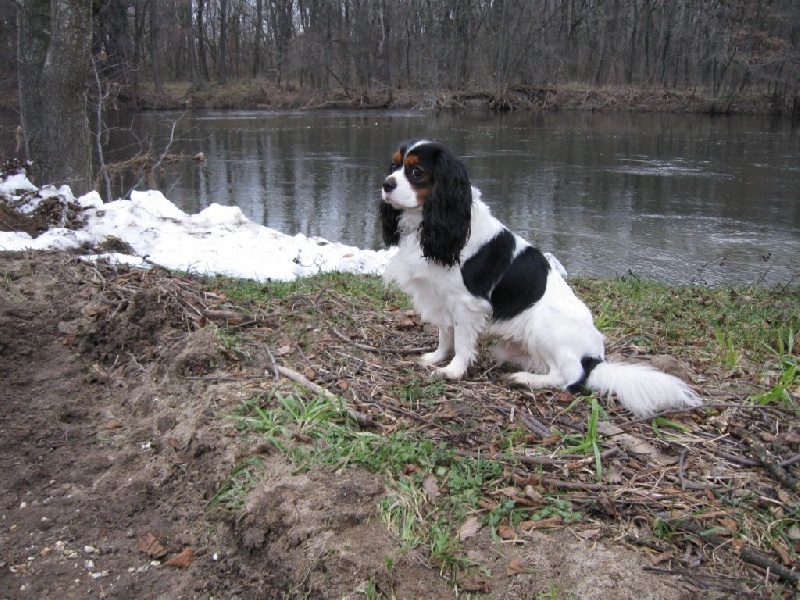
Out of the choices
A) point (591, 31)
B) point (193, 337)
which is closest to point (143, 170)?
point (193, 337)

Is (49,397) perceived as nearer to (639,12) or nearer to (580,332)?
(580,332)

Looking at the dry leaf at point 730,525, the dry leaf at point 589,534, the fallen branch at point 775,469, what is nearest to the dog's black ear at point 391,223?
the dry leaf at point 589,534

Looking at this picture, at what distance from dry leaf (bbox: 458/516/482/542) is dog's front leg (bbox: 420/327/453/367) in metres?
1.65

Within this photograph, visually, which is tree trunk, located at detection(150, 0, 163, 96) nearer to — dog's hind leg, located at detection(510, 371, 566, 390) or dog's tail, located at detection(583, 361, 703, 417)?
dog's hind leg, located at detection(510, 371, 566, 390)

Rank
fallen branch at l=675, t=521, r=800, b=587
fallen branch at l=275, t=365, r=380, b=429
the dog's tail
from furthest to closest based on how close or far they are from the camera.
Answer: the dog's tail
fallen branch at l=275, t=365, r=380, b=429
fallen branch at l=675, t=521, r=800, b=587

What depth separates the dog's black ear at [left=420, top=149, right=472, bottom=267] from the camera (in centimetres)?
385

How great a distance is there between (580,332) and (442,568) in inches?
76.0

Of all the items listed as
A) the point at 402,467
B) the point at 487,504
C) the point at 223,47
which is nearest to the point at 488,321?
the point at 402,467

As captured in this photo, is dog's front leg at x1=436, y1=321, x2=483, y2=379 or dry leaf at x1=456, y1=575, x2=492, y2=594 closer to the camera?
dry leaf at x1=456, y1=575, x2=492, y2=594

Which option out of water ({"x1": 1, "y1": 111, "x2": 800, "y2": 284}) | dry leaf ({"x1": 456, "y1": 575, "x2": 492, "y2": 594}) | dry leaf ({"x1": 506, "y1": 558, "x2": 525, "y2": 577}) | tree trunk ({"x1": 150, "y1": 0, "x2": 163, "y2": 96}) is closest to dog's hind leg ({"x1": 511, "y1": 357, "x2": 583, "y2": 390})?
dry leaf ({"x1": 506, "y1": 558, "x2": 525, "y2": 577})

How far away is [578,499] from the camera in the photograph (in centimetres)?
294

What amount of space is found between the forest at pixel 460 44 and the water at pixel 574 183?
12.0 meters

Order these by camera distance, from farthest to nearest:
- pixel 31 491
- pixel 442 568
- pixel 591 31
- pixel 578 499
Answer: pixel 591 31, pixel 31 491, pixel 578 499, pixel 442 568

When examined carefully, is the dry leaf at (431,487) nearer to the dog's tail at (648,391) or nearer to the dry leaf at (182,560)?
the dry leaf at (182,560)
